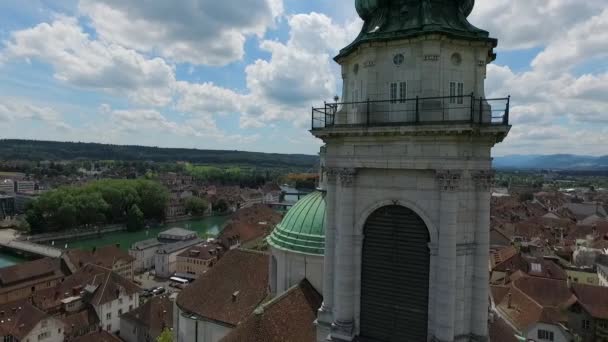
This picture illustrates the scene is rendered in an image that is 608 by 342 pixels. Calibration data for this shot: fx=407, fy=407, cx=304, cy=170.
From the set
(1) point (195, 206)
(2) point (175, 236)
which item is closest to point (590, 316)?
(2) point (175, 236)

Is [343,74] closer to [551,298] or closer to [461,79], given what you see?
[461,79]

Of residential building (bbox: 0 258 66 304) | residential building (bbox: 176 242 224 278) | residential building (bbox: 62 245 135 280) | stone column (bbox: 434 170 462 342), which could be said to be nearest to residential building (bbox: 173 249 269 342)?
stone column (bbox: 434 170 462 342)

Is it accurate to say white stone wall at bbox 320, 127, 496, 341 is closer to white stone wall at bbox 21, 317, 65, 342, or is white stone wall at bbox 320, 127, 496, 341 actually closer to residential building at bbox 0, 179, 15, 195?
white stone wall at bbox 21, 317, 65, 342

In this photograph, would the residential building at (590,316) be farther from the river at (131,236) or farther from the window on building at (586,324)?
the river at (131,236)

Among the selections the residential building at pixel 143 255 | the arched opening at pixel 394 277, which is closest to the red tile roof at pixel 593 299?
the arched opening at pixel 394 277

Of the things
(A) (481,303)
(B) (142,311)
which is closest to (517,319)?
(A) (481,303)

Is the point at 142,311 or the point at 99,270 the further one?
the point at 99,270
